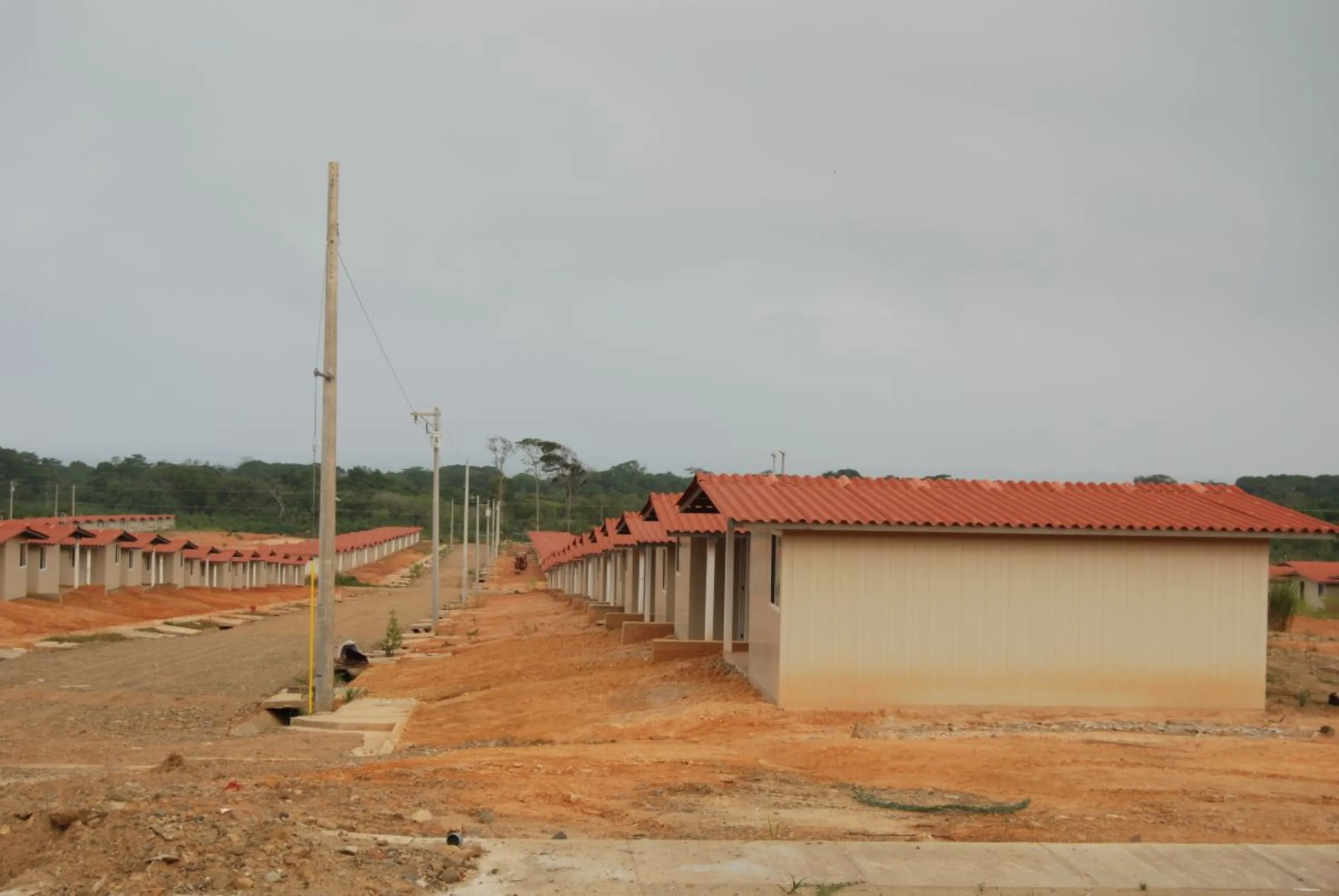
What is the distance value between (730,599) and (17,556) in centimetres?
3488

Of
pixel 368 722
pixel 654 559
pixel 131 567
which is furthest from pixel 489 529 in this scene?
pixel 368 722

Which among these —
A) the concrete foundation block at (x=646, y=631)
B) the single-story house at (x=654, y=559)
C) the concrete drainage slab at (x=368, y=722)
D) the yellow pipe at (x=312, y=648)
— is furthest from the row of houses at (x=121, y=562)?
the yellow pipe at (x=312, y=648)

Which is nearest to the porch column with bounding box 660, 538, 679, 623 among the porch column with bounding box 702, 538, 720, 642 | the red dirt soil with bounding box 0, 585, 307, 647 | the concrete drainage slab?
the porch column with bounding box 702, 538, 720, 642

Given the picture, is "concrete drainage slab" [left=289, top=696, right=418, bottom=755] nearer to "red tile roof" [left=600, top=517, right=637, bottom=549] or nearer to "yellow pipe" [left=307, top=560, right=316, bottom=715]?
"yellow pipe" [left=307, top=560, right=316, bottom=715]

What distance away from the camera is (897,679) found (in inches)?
655

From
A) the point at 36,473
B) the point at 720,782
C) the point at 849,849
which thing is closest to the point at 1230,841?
the point at 849,849

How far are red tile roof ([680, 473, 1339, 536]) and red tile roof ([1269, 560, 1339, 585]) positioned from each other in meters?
42.2

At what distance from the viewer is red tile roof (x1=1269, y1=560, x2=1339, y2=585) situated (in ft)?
192

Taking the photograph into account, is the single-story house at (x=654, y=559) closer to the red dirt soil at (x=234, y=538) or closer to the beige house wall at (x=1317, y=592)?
the beige house wall at (x=1317, y=592)

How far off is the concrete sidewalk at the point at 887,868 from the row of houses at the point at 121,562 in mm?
30072

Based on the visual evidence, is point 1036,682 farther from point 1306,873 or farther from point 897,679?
point 1306,873

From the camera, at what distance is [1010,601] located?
1688 centimetres

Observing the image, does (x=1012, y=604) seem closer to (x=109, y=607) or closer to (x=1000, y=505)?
(x=1000, y=505)

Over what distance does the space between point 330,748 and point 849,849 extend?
28.8 feet
